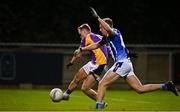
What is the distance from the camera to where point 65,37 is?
34.2 meters

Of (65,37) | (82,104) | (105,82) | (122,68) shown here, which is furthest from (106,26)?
(65,37)

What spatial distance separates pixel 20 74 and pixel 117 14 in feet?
29.7

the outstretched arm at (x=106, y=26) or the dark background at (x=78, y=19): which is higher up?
the dark background at (x=78, y=19)

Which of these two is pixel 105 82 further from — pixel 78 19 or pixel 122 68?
pixel 78 19

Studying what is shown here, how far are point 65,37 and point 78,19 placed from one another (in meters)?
1.77

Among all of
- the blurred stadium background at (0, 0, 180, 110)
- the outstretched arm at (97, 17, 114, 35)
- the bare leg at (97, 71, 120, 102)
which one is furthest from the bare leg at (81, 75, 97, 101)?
the blurred stadium background at (0, 0, 180, 110)

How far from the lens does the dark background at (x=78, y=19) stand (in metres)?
34.1

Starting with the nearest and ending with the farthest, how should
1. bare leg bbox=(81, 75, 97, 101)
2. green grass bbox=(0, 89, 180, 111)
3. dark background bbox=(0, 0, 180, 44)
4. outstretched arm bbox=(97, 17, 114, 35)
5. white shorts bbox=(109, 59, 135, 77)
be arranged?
outstretched arm bbox=(97, 17, 114, 35) < white shorts bbox=(109, 59, 135, 77) < green grass bbox=(0, 89, 180, 111) < bare leg bbox=(81, 75, 97, 101) < dark background bbox=(0, 0, 180, 44)

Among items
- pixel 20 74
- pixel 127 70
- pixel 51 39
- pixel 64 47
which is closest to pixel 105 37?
pixel 127 70

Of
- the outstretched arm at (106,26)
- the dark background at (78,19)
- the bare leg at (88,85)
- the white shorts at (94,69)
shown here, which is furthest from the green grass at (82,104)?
the dark background at (78,19)

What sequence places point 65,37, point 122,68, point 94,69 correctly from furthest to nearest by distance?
point 65,37 → point 94,69 → point 122,68

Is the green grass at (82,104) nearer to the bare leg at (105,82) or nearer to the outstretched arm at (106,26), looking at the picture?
the bare leg at (105,82)

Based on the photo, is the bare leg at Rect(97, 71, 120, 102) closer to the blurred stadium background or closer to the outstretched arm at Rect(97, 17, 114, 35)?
the outstretched arm at Rect(97, 17, 114, 35)

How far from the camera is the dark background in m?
34.1
